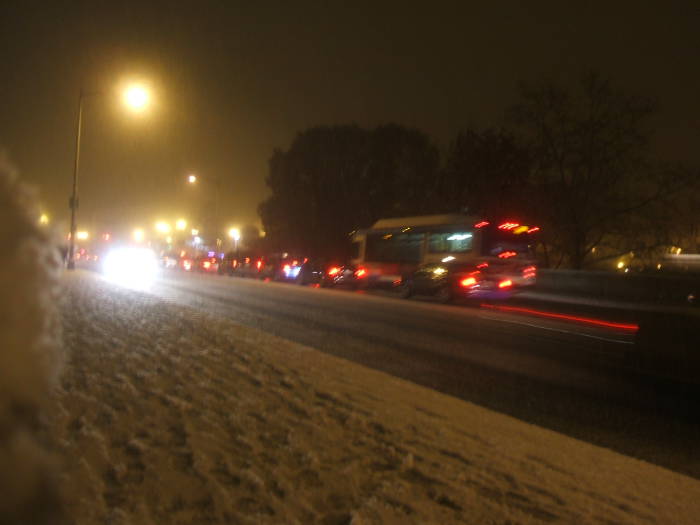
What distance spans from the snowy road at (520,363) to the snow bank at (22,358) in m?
6.41

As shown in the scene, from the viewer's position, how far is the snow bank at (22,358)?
1.15 m

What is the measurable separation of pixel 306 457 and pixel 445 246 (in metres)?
25.7

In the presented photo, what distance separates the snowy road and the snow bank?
6.41 meters

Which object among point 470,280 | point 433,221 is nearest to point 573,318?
point 470,280

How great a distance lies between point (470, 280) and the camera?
2578cm

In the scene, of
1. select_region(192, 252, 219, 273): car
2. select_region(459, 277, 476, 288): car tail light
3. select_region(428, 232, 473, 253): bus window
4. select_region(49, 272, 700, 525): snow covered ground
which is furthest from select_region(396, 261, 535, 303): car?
select_region(192, 252, 219, 273): car

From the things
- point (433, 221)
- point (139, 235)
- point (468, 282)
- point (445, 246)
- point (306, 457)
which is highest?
point (139, 235)

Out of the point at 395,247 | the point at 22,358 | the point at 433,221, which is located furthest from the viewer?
the point at 395,247

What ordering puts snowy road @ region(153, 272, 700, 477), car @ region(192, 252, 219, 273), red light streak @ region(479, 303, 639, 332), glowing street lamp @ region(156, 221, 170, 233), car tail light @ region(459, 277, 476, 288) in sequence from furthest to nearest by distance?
1. glowing street lamp @ region(156, 221, 170, 233)
2. car @ region(192, 252, 219, 273)
3. car tail light @ region(459, 277, 476, 288)
4. red light streak @ region(479, 303, 639, 332)
5. snowy road @ region(153, 272, 700, 477)

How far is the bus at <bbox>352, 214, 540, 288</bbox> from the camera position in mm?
25984

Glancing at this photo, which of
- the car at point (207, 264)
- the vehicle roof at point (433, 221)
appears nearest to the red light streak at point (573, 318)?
the vehicle roof at point (433, 221)

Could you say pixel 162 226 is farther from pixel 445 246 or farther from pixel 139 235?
pixel 445 246

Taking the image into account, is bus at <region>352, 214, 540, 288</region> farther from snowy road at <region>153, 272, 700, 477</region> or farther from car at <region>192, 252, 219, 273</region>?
car at <region>192, 252, 219, 273</region>

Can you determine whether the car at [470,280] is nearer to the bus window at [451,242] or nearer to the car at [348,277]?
the bus window at [451,242]
